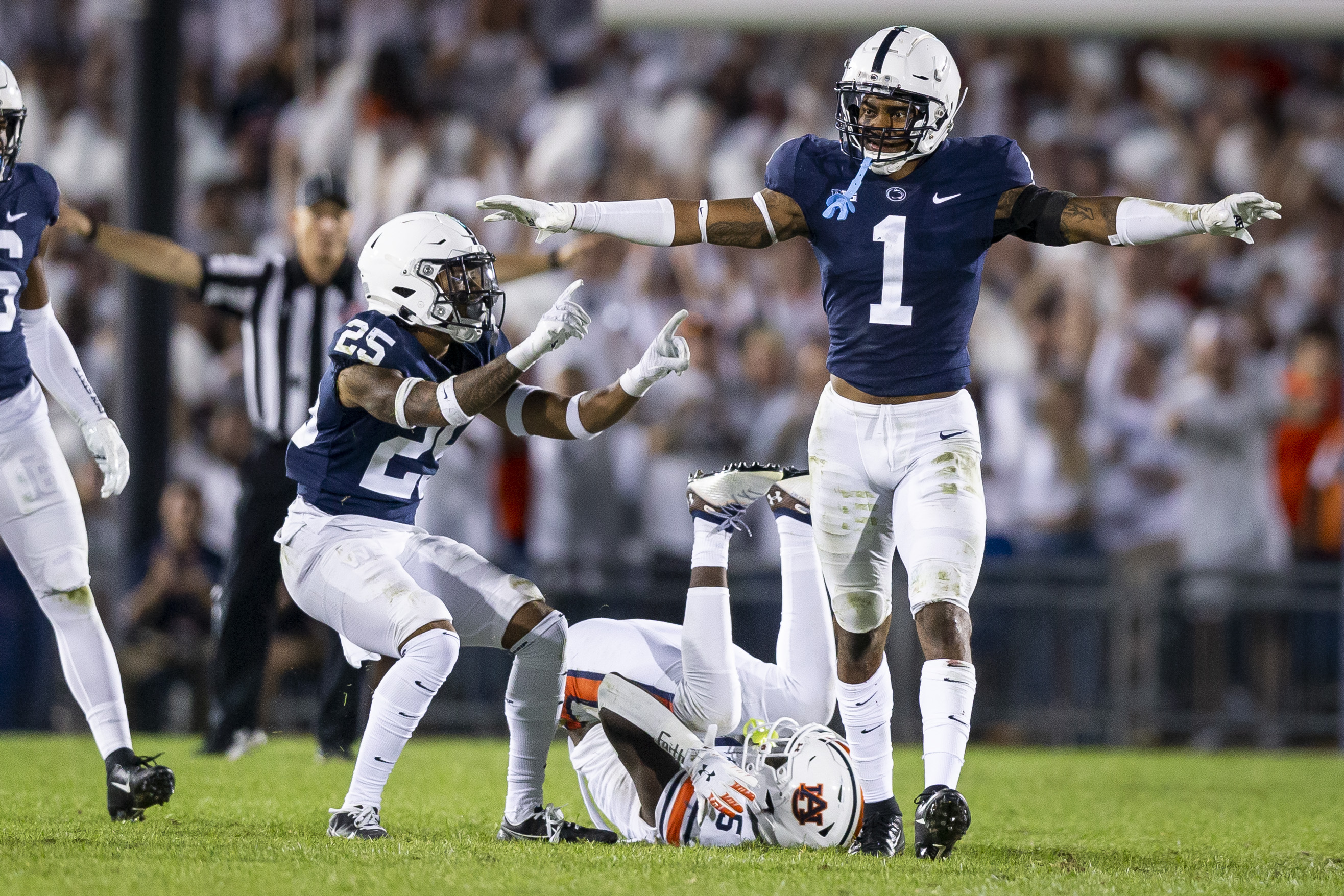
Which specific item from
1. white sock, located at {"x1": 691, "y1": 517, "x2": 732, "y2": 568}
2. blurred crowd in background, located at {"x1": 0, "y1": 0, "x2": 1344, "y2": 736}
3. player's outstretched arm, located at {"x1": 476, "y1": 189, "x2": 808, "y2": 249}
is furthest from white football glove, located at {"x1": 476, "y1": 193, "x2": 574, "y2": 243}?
blurred crowd in background, located at {"x1": 0, "y1": 0, "x2": 1344, "y2": 736}

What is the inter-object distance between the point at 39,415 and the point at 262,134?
6.54 meters

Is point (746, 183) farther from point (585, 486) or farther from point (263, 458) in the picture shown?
point (263, 458)

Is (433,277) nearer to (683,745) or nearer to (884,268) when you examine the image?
(884,268)

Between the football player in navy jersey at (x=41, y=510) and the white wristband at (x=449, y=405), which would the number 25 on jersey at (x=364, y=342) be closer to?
the white wristband at (x=449, y=405)

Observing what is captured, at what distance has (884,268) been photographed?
4887 mm

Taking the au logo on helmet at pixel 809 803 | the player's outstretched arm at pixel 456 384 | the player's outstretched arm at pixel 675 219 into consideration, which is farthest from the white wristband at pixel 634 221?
the au logo on helmet at pixel 809 803

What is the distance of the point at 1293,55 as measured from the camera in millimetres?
11547

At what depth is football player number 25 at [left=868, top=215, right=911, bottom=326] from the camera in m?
4.87

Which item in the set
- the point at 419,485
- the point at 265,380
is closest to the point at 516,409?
the point at 419,485

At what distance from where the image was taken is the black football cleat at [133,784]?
4855 mm

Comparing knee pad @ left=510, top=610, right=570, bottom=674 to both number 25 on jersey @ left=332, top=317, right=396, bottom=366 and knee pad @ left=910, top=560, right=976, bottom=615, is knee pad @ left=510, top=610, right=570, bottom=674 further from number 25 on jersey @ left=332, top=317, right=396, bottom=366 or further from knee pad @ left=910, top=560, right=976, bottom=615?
knee pad @ left=910, top=560, right=976, bottom=615

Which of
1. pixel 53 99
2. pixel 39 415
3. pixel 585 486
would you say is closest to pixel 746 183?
pixel 585 486

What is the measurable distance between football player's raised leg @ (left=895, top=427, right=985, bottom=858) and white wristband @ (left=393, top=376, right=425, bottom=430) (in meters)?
1.42

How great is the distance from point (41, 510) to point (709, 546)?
79.0 inches
